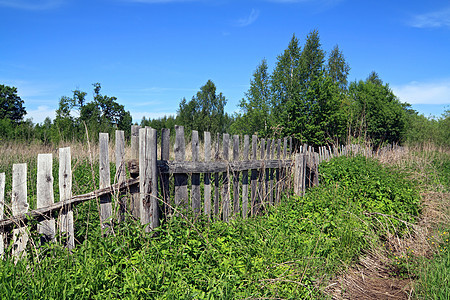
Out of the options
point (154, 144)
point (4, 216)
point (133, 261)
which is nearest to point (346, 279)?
point (133, 261)

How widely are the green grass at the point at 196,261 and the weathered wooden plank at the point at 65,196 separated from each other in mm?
136

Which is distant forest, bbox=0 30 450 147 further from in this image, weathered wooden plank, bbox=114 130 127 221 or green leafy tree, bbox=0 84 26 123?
weathered wooden plank, bbox=114 130 127 221

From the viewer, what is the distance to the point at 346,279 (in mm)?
3799

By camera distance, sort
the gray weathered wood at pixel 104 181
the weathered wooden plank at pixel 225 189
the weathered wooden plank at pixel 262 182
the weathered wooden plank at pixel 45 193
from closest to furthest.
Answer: the weathered wooden plank at pixel 45 193 < the gray weathered wood at pixel 104 181 < the weathered wooden plank at pixel 225 189 < the weathered wooden plank at pixel 262 182

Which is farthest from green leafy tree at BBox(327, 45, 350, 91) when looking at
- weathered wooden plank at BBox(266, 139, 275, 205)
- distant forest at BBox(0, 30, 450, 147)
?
weathered wooden plank at BBox(266, 139, 275, 205)

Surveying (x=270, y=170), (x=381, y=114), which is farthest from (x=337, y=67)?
(x=270, y=170)

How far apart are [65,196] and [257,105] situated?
27.9 metres

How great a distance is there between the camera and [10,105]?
3959 cm

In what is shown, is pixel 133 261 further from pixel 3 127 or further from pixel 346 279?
pixel 3 127

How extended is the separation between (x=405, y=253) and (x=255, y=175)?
2.54 meters

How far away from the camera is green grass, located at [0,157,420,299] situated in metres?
2.46

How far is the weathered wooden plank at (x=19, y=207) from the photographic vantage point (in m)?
2.83

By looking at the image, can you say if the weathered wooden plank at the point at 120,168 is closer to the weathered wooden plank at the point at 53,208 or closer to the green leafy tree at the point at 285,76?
the weathered wooden plank at the point at 53,208

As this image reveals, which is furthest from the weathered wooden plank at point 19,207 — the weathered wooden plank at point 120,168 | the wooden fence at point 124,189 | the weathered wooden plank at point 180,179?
the weathered wooden plank at point 180,179
